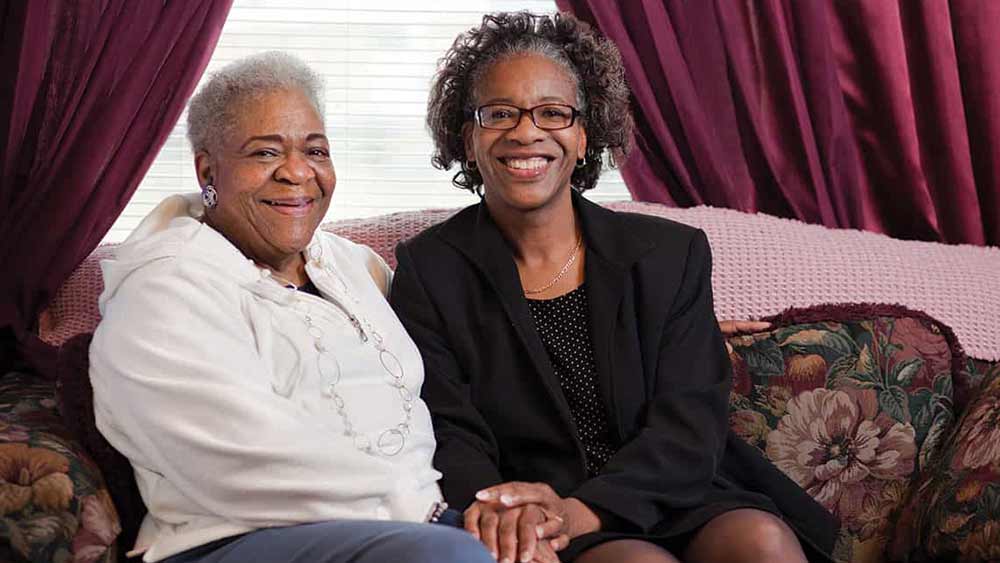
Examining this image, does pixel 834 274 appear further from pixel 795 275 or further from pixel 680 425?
pixel 680 425

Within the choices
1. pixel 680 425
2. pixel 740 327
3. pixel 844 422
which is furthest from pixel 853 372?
pixel 680 425

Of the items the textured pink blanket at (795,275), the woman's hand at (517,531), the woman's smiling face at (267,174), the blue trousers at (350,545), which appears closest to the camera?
the blue trousers at (350,545)

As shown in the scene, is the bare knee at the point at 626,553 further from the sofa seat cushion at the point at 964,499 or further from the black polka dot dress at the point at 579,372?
the sofa seat cushion at the point at 964,499

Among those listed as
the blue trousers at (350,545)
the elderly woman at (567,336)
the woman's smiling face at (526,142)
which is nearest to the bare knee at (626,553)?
the elderly woman at (567,336)

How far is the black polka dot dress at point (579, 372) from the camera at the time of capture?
91.4 inches

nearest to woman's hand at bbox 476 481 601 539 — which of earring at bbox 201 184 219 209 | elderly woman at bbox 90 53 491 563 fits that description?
elderly woman at bbox 90 53 491 563

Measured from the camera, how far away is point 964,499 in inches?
90.0

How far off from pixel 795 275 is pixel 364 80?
3.91 feet

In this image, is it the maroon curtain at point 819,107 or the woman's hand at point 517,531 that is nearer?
the woman's hand at point 517,531

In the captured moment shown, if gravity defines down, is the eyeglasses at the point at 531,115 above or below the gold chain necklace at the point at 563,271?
above

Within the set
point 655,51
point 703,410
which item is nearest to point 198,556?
point 703,410

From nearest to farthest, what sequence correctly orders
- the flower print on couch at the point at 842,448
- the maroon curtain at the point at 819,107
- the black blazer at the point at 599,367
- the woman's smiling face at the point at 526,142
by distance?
the black blazer at the point at 599,367, the woman's smiling face at the point at 526,142, the flower print on couch at the point at 842,448, the maroon curtain at the point at 819,107

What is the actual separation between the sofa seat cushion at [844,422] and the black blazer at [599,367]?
223 millimetres

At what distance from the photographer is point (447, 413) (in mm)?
2264
